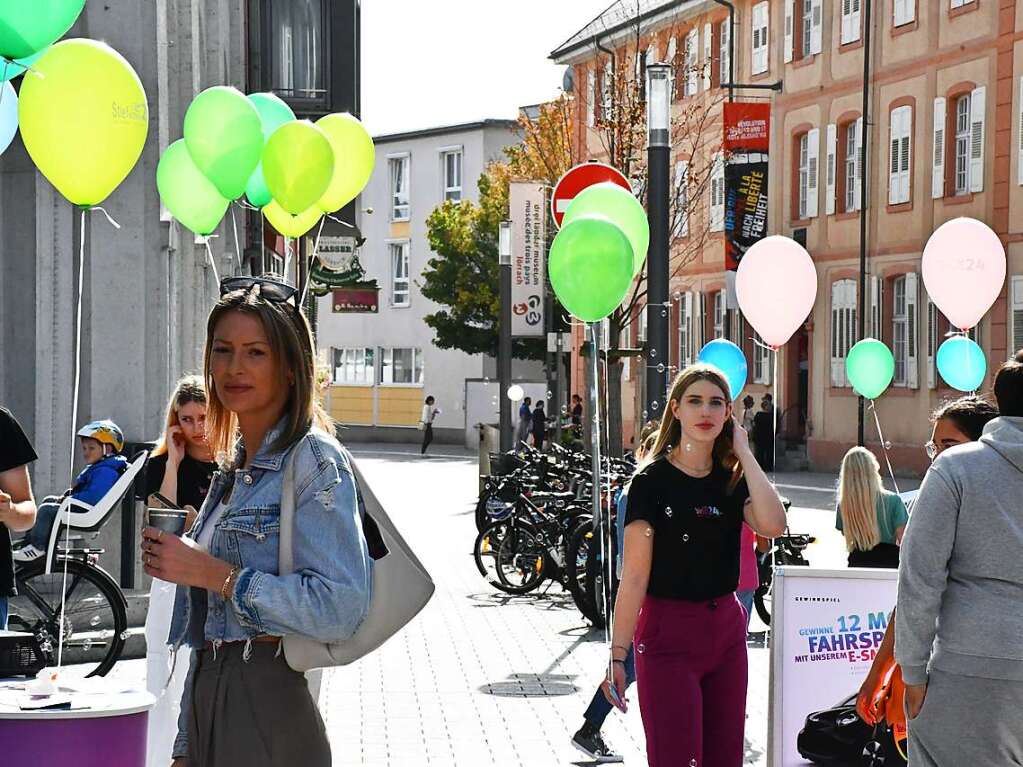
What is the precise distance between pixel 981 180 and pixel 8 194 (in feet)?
81.2

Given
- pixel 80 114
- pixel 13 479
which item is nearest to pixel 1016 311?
pixel 80 114

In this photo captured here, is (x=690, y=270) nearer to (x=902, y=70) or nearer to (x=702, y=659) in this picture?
(x=902, y=70)

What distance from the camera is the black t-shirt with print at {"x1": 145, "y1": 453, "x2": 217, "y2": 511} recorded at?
677 cm

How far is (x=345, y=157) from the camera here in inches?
424

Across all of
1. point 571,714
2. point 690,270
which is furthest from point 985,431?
point 690,270

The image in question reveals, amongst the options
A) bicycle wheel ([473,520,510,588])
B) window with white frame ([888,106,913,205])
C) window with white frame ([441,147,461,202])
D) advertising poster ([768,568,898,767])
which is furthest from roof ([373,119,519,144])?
advertising poster ([768,568,898,767])

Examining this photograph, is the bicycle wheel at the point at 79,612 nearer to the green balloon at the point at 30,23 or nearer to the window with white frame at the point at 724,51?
the green balloon at the point at 30,23

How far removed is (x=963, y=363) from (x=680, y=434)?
583 centimetres

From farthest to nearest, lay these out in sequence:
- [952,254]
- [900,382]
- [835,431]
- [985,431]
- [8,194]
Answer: [835,431], [900,382], [8,194], [952,254], [985,431]

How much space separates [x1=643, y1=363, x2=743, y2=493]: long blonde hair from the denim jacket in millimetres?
2776

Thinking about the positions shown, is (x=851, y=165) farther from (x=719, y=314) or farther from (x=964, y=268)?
(x=964, y=268)

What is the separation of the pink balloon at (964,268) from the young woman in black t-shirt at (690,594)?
534cm

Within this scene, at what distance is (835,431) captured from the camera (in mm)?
38906

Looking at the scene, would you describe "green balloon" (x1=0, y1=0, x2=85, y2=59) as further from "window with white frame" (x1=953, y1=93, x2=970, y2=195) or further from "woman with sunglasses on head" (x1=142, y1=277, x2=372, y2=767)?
"window with white frame" (x1=953, y1=93, x2=970, y2=195)
